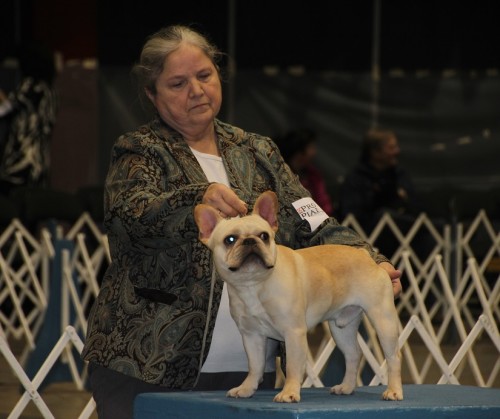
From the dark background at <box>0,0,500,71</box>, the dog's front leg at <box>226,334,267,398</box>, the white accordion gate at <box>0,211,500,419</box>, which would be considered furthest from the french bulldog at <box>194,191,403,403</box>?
the dark background at <box>0,0,500,71</box>

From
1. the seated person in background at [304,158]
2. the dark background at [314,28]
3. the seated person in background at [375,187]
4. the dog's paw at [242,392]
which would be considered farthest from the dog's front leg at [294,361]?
the dark background at [314,28]

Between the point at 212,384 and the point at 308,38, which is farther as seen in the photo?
the point at 308,38

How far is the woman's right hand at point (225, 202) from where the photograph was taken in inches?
96.8

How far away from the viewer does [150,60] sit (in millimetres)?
2865

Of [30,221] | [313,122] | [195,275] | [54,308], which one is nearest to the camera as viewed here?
[195,275]

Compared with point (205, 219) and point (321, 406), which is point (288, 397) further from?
point (205, 219)

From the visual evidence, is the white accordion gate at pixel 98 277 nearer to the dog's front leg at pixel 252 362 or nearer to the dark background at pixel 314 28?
the dark background at pixel 314 28

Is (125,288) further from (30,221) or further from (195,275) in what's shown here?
(30,221)

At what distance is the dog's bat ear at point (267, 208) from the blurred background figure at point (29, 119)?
5.68 meters

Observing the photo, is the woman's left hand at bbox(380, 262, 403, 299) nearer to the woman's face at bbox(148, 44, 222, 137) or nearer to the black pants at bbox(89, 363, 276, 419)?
the black pants at bbox(89, 363, 276, 419)

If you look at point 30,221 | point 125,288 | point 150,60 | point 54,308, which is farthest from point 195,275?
point 30,221

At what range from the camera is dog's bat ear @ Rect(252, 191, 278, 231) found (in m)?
2.44

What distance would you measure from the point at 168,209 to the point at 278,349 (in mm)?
471

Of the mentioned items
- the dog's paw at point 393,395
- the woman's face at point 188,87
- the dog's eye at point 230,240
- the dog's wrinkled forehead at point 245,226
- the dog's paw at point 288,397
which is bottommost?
the dog's paw at point 393,395
